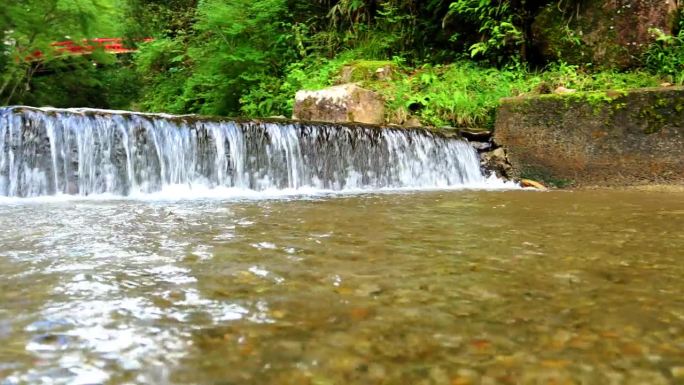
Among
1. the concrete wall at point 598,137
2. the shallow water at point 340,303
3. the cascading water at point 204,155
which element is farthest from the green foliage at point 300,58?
the shallow water at point 340,303

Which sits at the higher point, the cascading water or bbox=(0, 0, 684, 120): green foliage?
bbox=(0, 0, 684, 120): green foliage

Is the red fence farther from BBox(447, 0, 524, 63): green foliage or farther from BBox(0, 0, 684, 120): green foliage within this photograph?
BBox(447, 0, 524, 63): green foliage

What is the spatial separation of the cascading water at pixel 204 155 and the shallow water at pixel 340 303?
118 inches

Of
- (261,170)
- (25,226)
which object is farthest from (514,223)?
(261,170)

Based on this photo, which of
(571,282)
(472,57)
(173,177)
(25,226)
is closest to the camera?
(571,282)

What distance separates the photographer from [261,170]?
6.84m

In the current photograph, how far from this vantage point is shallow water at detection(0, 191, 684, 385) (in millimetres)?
1244

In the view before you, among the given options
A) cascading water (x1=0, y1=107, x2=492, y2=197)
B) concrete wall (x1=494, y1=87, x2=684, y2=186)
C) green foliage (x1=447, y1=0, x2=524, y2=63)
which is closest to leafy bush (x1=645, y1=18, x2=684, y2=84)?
concrete wall (x1=494, y1=87, x2=684, y2=186)

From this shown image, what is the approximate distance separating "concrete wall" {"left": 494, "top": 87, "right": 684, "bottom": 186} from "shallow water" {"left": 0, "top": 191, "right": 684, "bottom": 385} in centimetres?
385

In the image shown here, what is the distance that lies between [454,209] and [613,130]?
3.86 metres

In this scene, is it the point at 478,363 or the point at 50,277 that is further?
the point at 50,277

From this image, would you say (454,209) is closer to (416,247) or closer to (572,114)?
(416,247)

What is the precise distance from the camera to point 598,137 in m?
7.05

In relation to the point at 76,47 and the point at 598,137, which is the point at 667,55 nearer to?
→ the point at 598,137
